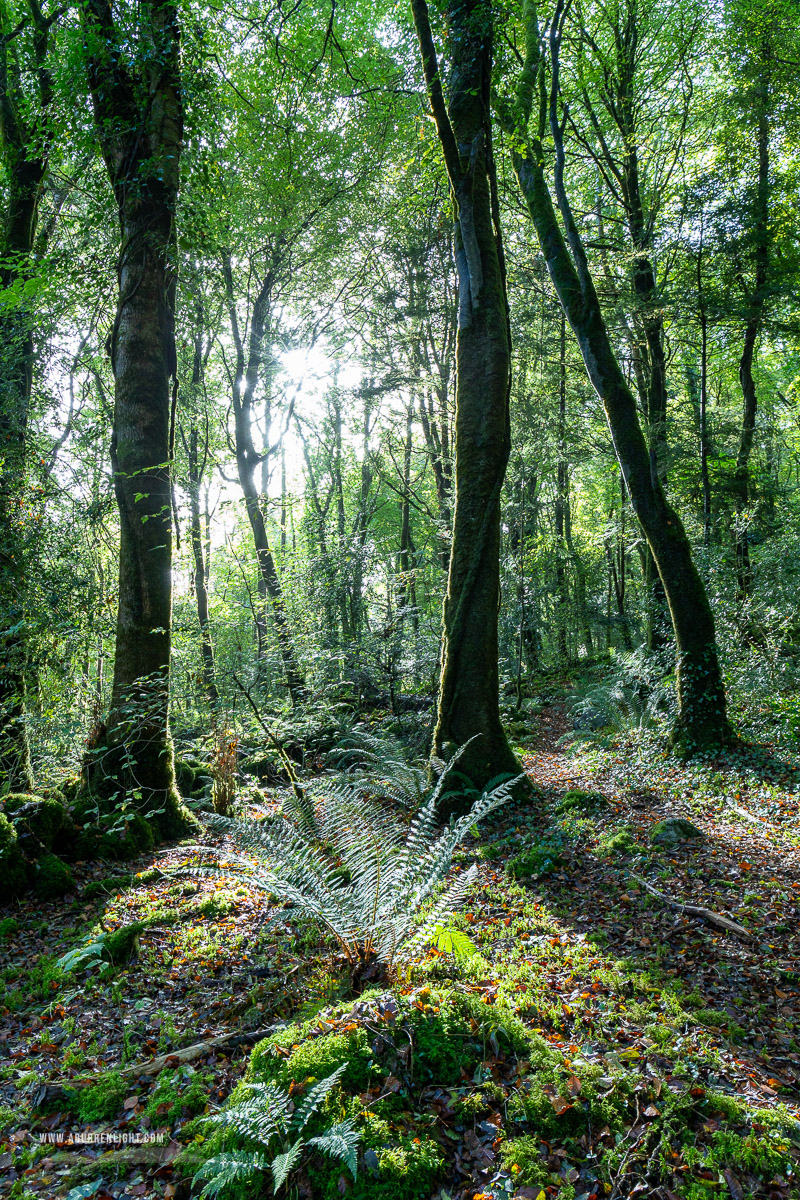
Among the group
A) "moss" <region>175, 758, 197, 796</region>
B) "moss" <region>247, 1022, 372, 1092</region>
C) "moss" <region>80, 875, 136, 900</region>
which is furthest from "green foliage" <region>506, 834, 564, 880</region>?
"moss" <region>175, 758, 197, 796</region>

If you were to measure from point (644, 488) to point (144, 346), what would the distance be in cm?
589

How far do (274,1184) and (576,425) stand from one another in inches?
607

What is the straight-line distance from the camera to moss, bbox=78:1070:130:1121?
7.66ft

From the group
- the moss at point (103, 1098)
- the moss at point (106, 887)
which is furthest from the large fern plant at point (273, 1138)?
the moss at point (106, 887)

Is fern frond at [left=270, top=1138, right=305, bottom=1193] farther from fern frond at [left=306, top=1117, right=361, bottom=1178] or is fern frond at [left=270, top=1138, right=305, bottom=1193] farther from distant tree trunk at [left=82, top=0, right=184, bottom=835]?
distant tree trunk at [left=82, top=0, right=184, bottom=835]

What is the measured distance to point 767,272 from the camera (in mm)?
10633

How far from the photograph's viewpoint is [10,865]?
4340 mm

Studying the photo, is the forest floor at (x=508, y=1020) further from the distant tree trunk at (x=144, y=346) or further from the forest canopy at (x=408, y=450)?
the distant tree trunk at (x=144, y=346)

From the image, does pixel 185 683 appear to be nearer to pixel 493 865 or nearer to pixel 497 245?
pixel 493 865

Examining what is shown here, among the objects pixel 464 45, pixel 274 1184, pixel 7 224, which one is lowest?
pixel 274 1184

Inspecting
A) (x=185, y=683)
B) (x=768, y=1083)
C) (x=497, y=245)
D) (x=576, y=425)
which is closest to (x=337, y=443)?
(x=576, y=425)

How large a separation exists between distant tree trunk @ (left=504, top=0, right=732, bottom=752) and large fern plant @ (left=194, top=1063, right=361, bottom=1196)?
6262 mm

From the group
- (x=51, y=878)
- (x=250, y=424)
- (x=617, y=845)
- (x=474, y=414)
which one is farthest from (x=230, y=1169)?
(x=250, y=424)

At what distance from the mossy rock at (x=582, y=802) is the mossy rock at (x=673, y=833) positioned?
0.82 metres
